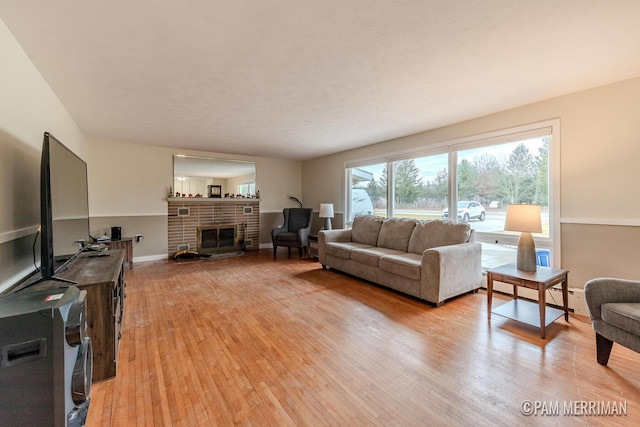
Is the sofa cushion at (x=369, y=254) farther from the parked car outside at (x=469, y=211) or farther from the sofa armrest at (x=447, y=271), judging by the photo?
the parked car outside at (x=469, y=211)

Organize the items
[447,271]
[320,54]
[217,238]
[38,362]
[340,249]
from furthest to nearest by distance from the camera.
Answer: [217,238]
[340,249]
[447,271]
[320,54]
[38,362]

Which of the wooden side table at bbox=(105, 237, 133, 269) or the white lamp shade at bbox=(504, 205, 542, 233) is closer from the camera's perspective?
the white lamp shade at bbox=(504, 205, 542, 233)

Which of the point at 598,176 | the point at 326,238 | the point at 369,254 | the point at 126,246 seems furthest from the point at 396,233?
the point at 126,246

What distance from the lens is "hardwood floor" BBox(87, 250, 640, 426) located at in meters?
1.48

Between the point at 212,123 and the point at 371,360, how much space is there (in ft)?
11.6

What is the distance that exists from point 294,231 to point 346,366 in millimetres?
4317

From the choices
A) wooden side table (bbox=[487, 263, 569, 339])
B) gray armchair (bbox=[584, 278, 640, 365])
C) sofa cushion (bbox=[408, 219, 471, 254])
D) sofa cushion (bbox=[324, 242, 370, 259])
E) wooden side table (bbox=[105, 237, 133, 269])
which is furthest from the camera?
wooden side table (bbox=[105, 237, 133, 269])

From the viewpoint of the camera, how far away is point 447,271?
2.96 meters

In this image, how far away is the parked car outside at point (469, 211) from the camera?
12.0 feet

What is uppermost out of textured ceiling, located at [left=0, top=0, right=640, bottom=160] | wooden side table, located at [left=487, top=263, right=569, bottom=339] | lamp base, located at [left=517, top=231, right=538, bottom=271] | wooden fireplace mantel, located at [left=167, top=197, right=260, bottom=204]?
textured ceiling, located at [left=0, top=0, right=640, bottom=160]

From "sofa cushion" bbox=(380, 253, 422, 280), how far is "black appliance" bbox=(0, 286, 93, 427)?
283 cm

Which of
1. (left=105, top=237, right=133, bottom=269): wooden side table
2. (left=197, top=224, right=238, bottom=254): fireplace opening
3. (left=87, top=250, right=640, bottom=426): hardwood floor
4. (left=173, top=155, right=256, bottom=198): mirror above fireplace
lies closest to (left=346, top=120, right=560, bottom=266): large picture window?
(left=87, top=250, right=640, bottom=426): hardwood floor

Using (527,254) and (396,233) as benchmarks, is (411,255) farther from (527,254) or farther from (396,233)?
(527,254)

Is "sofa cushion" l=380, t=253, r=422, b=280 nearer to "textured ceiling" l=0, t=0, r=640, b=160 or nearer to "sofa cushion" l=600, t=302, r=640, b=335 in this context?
"sofa cushion" l=600, t=302, r=640, b=335
